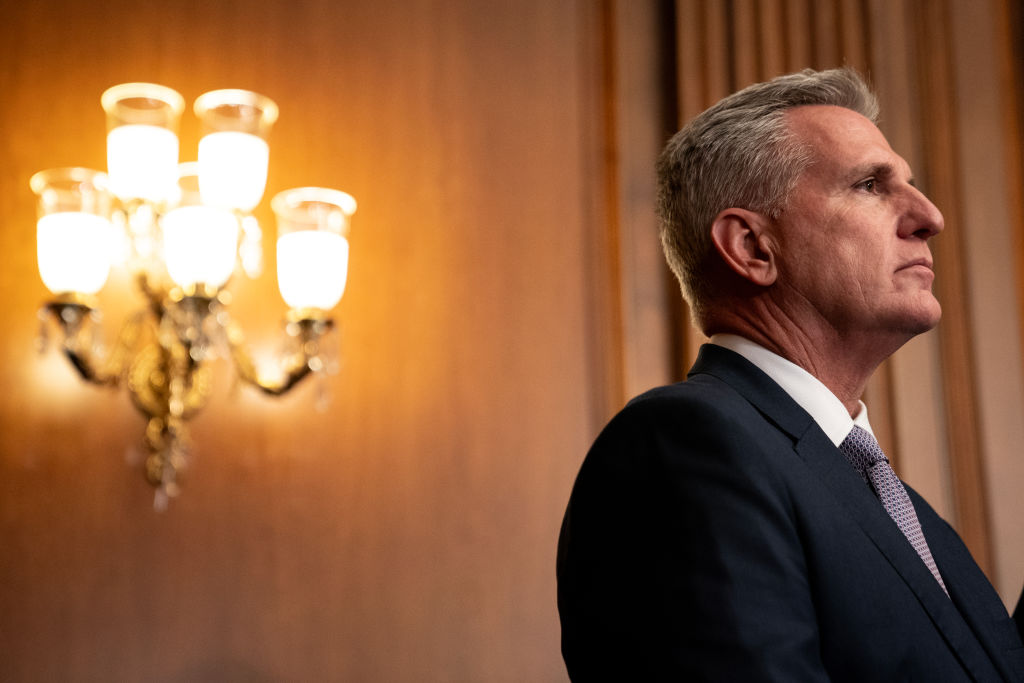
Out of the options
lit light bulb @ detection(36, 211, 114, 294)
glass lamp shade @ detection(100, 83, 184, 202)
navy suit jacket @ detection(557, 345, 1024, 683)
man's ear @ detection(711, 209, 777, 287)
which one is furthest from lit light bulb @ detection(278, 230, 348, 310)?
navy suit jacket @ detection(557, 345, 1024, 683)

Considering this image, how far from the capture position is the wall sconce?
2299 millimetres

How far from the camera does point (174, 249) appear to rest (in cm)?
229

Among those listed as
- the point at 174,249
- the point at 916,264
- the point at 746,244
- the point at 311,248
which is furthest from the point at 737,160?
the point at 174,249

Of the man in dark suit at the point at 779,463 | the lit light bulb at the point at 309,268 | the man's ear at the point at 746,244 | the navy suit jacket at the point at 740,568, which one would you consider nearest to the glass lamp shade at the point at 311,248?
the lit light bulb at the point at 309,268

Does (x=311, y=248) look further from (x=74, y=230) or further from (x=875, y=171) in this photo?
(x=875, y=171)

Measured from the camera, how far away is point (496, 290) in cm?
281

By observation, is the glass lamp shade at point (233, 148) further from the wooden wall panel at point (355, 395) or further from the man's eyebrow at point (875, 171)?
the man's eyebrow at point (875, 171)

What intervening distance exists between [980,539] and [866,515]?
1536mm

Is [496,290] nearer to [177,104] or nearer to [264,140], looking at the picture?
[264,140]

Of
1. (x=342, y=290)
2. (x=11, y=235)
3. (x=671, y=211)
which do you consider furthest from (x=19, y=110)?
(x=671, y=211)

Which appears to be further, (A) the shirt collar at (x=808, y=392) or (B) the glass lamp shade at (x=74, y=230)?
(B) the glass lamp shade at (x=74, y=230)

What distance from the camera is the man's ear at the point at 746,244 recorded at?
4.52 feet

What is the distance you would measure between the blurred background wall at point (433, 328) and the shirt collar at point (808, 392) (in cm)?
140

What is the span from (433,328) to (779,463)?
1.72 metres
